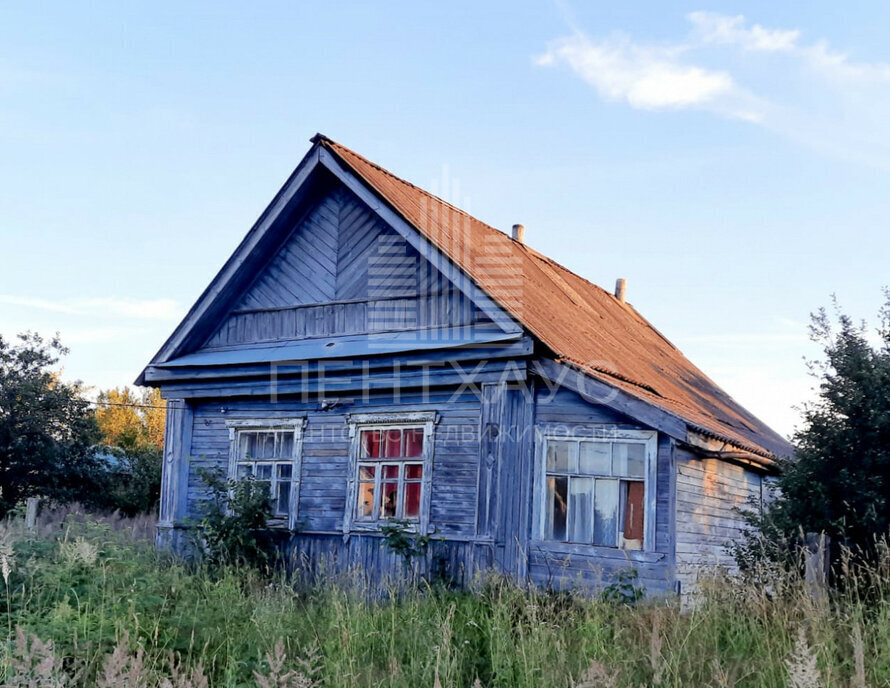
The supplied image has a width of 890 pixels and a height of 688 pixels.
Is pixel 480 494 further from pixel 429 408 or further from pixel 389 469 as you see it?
pixel 389 469

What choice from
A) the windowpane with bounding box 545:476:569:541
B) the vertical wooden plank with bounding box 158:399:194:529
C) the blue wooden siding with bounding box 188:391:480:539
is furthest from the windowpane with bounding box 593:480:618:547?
the vertical wooden plank with bounding box 158:399:194:529

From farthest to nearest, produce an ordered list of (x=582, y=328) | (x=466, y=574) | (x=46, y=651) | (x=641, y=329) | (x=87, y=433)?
(x=87, y=433)
(x=641, y=329)
(x=582, y=328)
(x=466, y=574)
(x=46, y=651)

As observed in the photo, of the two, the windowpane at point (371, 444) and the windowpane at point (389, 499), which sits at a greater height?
the windowpane at point (371, 444)

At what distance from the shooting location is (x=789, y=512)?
8.29 metres

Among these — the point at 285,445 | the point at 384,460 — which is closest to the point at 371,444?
the point at 384,460

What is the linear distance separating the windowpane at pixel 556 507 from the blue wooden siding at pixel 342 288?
215cm

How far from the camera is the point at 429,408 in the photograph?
11.4 m

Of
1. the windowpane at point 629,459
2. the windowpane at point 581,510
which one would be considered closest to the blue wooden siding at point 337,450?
the windowpane at point 581,510

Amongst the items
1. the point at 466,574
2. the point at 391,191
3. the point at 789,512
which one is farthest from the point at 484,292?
the point at 789,512

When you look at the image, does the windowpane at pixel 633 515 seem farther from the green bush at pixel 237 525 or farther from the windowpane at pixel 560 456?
the green bush at pixel 237 525

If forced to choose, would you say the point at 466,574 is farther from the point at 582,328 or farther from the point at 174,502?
the point at 174,502

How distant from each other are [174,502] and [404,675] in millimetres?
8704

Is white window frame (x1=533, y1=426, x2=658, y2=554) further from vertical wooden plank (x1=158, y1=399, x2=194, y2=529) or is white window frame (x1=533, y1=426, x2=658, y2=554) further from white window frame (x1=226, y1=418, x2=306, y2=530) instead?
vertical wooden plank (x1=158, y1=399, x2=194, y2=529)

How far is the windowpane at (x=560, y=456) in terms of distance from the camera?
10.4 meters
